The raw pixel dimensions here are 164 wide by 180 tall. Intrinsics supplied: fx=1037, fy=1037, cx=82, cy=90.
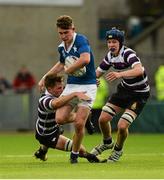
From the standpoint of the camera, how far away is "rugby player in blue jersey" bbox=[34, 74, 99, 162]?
16.4 meters

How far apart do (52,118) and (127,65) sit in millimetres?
1515

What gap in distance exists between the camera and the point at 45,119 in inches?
673

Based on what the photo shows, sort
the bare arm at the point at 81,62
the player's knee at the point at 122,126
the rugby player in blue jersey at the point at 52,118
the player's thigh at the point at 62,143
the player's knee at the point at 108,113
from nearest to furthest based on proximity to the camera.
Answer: the bare arm at the point at 81,62 → the rugby player in blue jersey at the point at 52,118 → the player's knee at the point at 122,126 → the player's thigh at the point at 62,143 → the player's knee at the point at 108,113

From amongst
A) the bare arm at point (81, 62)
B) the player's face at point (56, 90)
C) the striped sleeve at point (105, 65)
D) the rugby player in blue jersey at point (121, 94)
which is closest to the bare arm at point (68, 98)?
the bare arm at point (81, 62)

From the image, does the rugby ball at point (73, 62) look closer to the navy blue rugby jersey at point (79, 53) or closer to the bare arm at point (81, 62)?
the navy blue rugby jersey at point (79, 53)

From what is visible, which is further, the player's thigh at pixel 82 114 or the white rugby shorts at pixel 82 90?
the white rugby shorts at pixel 82 90

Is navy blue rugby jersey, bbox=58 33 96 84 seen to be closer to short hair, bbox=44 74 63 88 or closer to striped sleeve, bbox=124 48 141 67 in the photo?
short hair, bbox=44 74 63 88

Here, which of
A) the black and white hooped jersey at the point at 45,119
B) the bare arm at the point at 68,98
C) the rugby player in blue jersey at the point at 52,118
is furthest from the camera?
the black and white hooped jersey at the point at 45,119

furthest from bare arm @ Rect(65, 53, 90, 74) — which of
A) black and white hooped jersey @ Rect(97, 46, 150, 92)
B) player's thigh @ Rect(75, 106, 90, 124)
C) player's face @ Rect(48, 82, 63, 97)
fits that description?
black and white hooped jersey @ Rect(97, 46, 150, 92)

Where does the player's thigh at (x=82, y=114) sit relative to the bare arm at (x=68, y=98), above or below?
below

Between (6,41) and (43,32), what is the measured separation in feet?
4.86

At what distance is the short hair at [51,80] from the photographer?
54.4ft

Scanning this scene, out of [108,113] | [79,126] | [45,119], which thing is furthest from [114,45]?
[45,119]

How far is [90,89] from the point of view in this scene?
53.9 feet
